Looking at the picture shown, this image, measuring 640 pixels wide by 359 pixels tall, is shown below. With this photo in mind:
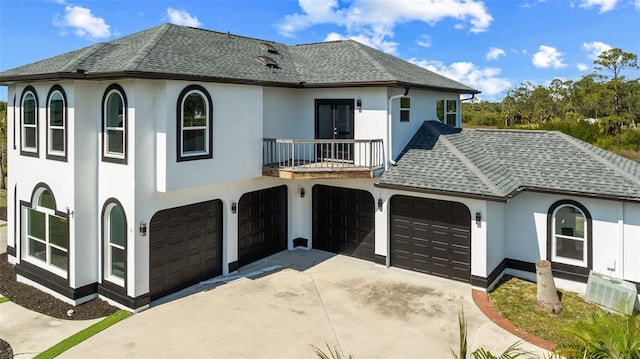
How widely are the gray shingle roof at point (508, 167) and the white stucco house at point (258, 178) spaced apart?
0.07 meters

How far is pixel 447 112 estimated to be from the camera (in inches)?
726

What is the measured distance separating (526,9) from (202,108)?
57.2ft

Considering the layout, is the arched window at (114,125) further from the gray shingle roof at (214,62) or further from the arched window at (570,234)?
the arched window at (570,234)

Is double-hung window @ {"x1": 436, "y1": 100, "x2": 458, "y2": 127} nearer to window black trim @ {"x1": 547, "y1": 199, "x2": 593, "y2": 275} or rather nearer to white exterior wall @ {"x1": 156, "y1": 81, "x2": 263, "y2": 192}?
window black trim @ {"x1": 547, "y1": 199, "x2": 593, "y2": 275}

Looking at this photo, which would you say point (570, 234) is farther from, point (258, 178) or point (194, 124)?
point (194, 124)

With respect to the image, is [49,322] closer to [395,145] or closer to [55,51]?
[55,51]

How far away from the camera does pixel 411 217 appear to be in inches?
535

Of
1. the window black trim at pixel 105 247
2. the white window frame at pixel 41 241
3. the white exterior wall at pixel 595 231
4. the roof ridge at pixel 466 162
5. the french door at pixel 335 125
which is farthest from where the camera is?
the french door at pixel 335 125

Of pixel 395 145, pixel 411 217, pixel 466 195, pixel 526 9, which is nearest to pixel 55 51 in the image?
pixel 395 145

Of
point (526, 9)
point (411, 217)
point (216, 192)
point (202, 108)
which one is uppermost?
point (526, 9)

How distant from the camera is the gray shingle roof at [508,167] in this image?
1197cm

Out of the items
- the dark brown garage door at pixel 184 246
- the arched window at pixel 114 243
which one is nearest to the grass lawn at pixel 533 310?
the dark brown garage door at pixel 184 246

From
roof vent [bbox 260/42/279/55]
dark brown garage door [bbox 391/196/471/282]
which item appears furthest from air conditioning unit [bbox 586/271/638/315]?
roof vent [bbox 260/42/279/55]

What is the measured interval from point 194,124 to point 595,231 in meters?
11.3
